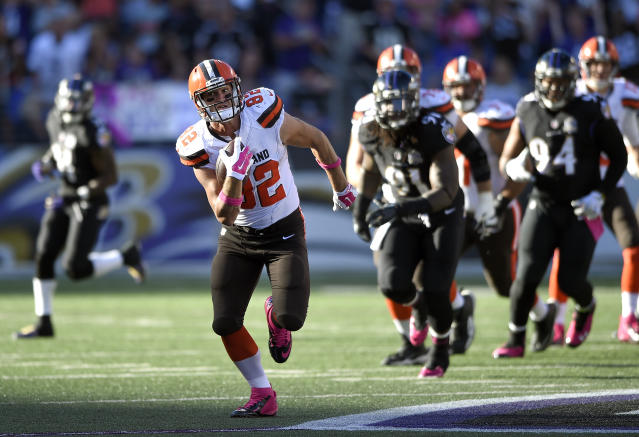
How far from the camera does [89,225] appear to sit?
957cm

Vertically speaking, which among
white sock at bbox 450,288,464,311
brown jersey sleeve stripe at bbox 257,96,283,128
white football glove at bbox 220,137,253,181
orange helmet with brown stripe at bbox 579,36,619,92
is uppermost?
brown jersey sleeve stripe at bbox 257,96,283,128

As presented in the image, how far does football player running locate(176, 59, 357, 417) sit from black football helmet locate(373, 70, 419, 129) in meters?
0.91

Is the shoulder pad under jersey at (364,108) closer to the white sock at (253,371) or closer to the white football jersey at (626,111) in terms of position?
the white football jersey at (626,111)

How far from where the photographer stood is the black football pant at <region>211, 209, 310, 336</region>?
564cm

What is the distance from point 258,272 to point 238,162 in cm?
76

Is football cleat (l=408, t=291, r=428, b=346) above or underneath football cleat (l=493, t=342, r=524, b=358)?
above

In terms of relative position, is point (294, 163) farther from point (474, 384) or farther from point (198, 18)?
point (474, 384)

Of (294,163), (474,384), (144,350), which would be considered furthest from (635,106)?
(294,163)

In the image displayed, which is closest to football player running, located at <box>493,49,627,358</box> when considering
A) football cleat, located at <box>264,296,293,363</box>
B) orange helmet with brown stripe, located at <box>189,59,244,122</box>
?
football cleat, located at <box>264,296,293,363</box>

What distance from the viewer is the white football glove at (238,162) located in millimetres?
5289

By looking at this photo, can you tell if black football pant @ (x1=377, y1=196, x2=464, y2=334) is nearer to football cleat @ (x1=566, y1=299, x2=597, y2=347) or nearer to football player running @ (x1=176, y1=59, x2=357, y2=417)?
football player running @ (x1=176, y1=59, x2=357, y2=417)

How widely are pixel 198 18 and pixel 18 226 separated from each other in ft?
11.9

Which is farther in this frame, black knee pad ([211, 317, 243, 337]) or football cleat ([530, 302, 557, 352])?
football cleat ([530, 302, 557, 352])

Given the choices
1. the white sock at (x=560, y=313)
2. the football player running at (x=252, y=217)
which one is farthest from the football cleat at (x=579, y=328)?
the football player running at (x=252, y=217)
